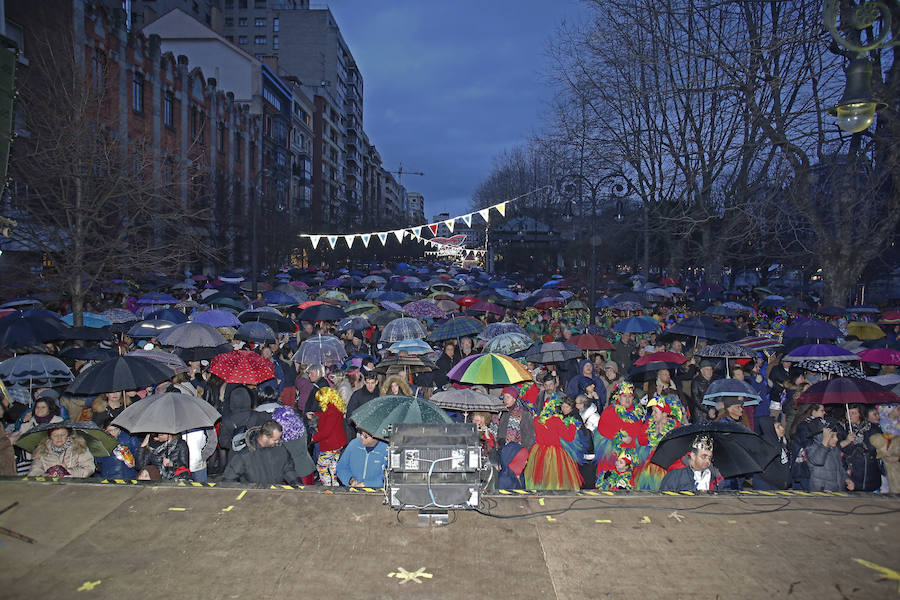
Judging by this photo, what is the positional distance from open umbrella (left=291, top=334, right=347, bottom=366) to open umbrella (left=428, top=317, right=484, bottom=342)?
304 centimetres

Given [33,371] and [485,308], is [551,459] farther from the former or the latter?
[485,308]

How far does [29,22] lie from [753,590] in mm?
28716

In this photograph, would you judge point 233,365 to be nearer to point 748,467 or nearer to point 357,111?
point 748,467

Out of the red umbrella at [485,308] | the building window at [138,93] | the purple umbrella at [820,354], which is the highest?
the building window at [138,93]

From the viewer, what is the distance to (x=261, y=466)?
19.0 ft

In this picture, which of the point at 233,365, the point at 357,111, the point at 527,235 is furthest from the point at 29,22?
the point at 357,111

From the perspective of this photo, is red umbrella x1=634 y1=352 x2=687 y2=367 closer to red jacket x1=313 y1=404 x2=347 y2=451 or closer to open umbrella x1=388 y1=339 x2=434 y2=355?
open umbrella x1=388 y1=339 x2=434 y2=355

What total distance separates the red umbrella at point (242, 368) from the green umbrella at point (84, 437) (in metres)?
1.73

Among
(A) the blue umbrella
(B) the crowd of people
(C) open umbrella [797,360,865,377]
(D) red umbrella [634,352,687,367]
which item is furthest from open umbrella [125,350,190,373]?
(C) open umbrella [797,360,865,377]

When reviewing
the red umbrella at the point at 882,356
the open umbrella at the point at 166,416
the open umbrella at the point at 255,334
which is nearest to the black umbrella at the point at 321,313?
the open umbrella at the point at 255,334

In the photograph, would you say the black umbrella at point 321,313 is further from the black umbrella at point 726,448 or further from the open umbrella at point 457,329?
the black umbrella at point 726,448

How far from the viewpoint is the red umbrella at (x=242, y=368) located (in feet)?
25.7

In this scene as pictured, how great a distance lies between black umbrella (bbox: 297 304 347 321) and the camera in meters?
14.4

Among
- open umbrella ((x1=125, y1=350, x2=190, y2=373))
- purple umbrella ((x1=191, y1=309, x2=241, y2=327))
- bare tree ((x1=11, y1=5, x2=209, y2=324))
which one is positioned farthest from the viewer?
bare tree ((x1=11, y1=5, x2=209, y2=324))
